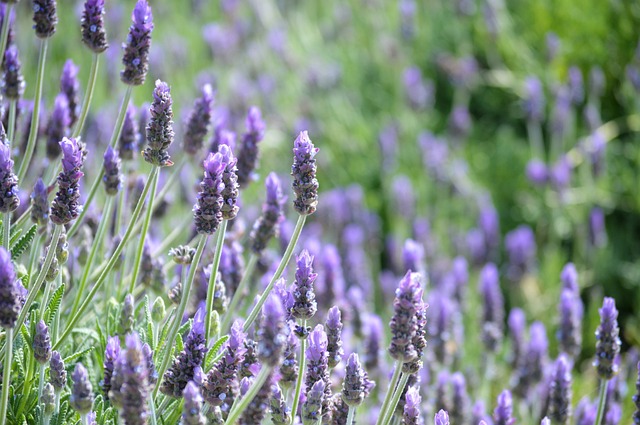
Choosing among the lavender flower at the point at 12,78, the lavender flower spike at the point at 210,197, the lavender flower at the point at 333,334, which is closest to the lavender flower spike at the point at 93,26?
the lavender flower at the point at 12,78

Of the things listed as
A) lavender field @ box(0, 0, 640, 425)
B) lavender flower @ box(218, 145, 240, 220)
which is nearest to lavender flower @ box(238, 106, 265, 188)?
lavender field @ box(0, 0, 640, 425)

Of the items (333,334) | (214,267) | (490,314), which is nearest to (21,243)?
(214,267)

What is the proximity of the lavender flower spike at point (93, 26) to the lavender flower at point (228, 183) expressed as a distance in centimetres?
56

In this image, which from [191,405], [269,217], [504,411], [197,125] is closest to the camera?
[191,405]

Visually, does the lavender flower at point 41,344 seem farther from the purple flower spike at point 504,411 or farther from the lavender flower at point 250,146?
the purple flower spike at point 504,411

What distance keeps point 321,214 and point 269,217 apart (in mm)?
2099

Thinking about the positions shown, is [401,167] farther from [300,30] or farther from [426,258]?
[300,30]

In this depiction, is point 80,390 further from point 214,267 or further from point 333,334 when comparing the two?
point 333,334

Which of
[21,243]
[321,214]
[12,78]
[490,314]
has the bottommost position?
[21,243]

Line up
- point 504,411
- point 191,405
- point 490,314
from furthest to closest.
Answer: point 490,314 < point 504,411 < point 191,405

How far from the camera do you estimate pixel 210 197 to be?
143 cm

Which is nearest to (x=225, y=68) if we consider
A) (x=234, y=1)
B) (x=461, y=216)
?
(x=234, y=1)

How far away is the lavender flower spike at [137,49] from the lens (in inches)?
68.5

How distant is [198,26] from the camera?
6.28 metres
